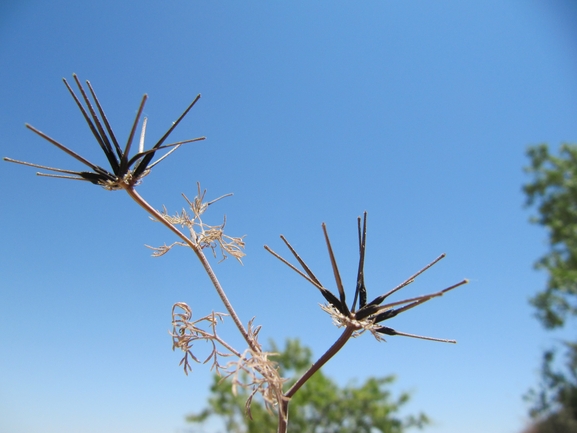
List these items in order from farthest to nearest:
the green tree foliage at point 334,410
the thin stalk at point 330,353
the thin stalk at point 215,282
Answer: the green tree foliage at point 334,410 < the thin stalk at point 215,282 < the thin stalk at point 330,353

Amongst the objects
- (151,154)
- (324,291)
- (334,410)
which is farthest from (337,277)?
(334,410)

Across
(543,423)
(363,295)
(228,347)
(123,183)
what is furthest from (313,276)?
(543,423)

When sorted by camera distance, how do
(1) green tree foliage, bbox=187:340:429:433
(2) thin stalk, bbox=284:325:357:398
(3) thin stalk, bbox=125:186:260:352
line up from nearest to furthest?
(2) thin stalk, bbox=284:325:357:398, (3) thin stalk, bbox=125:186:260:352, (1) green tree foliage, bbox=187:340:429:433

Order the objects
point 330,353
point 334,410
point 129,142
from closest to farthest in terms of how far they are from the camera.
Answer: point 330,353, point 129,142, point 334,410

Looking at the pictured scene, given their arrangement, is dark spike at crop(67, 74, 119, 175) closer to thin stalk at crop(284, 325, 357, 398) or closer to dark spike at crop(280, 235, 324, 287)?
dark spike at crop(280, 235, 324, 287)

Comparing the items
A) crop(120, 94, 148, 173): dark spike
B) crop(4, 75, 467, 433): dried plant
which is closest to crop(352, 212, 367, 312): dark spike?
crop(4, 75, 467, 433): dried plant

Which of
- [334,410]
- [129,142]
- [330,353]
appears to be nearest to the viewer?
[330,353]

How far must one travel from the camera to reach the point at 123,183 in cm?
81

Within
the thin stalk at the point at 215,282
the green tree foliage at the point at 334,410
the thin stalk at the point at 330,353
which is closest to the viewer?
the thin stalk at the point at 330,353

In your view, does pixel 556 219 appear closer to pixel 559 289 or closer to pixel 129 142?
pixel 559 289

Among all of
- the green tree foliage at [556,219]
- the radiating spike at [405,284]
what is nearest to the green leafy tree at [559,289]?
the green tree foliage at [556,219]

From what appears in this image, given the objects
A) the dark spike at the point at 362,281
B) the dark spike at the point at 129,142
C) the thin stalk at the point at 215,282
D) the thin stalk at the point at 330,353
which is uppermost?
the dark spike at the point at 129,142

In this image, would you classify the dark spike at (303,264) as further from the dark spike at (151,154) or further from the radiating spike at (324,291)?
the dark spike at (151,154)

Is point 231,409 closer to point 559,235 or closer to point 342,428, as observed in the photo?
point 342,428
